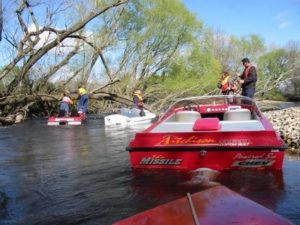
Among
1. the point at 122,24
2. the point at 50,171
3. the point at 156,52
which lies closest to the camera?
the point at 50,171

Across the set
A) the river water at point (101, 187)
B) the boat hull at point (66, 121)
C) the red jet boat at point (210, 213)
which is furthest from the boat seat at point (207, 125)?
the boat hull at point (66, 121)

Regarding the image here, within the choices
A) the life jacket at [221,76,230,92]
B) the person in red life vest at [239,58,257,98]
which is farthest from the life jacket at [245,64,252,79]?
the life jacket at [221,76,230,92]

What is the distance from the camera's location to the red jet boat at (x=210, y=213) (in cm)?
295

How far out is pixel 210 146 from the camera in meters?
7.55

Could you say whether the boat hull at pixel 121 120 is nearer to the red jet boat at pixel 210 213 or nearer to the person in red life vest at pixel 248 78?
the person in red life vest at pixel 248 78

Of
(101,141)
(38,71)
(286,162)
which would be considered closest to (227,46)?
(38,71)

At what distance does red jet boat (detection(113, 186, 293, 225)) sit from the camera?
2953mm

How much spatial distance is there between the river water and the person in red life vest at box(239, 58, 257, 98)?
426 cm

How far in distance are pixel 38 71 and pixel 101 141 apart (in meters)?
14.9

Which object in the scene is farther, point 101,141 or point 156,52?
point 156,52

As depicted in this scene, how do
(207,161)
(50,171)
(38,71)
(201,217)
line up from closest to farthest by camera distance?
(201,217) < (207,161) < (50,171) < (38,71)

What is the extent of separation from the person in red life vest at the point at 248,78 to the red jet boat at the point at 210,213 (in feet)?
34.7

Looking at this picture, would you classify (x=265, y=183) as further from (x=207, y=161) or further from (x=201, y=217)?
(x=201, y=217)

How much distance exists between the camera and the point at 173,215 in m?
3.13
